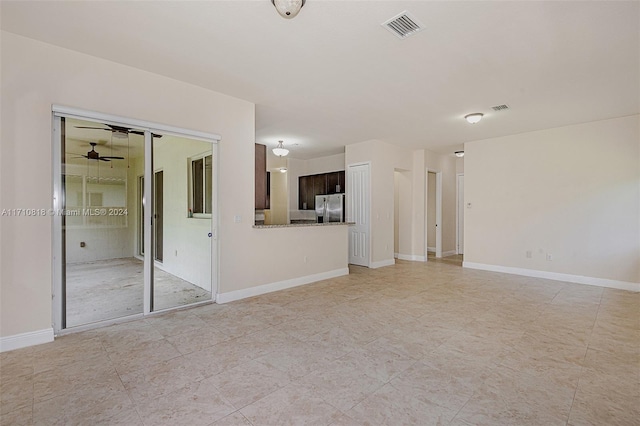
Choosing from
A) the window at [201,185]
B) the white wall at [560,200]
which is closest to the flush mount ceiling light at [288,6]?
the window at [201,185]

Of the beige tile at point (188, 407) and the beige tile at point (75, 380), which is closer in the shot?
the beige tile at point (188, 407)

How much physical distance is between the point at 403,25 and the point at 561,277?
18.1 ft

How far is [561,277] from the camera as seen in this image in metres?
5.41

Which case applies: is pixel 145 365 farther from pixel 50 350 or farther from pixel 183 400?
pixel 50 350

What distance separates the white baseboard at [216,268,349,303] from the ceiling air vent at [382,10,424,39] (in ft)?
11.8

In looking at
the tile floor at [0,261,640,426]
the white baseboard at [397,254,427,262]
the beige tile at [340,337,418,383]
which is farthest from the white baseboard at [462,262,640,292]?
the beige tile at [340,337,418,383]

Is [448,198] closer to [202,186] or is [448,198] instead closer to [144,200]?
[202,186]

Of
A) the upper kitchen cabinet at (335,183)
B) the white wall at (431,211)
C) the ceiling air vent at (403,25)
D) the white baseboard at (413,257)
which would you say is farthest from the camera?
the white wall at (431,211)

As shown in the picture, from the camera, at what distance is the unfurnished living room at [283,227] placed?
208cm

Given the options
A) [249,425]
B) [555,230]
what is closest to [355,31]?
[249,425]

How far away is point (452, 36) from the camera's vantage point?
8.67ft

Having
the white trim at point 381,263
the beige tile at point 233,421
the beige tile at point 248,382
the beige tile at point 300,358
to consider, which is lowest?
the beige tile at point 300,358

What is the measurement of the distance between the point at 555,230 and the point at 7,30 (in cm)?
800

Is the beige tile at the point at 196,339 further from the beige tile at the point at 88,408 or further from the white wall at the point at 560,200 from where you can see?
the white wall at the point at 560,200
